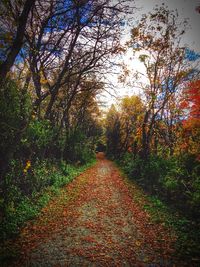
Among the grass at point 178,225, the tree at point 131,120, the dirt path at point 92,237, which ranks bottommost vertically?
the dirt path at point 92,237

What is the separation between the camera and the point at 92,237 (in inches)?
262

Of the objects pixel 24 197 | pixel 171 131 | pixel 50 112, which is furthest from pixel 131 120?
pixel 24 197

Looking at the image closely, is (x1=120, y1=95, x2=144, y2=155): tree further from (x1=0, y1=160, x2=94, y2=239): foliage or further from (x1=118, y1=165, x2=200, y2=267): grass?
(x1=0, y1=160, x2=94, y2=239): foliage

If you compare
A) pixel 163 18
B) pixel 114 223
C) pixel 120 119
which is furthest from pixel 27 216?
pixel 120 119

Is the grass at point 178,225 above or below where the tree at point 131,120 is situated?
below

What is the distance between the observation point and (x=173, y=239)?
664 cm

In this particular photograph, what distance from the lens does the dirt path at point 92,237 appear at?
5.35 metres

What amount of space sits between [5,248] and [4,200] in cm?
206

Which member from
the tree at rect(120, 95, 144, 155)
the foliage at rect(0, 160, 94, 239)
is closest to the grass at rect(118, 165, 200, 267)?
the foliage at rect(0, 160, 94, 239)

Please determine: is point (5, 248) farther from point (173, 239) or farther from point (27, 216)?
point (173, 239)

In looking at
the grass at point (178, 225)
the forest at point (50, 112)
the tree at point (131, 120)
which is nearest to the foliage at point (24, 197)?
the forest at point (50, 112)

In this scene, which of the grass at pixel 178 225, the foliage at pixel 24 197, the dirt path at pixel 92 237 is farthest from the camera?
the foliage at pixel 24 197

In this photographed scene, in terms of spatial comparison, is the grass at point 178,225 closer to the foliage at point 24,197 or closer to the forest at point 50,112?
the forest at point 50,112

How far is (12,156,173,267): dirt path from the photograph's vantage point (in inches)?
211
